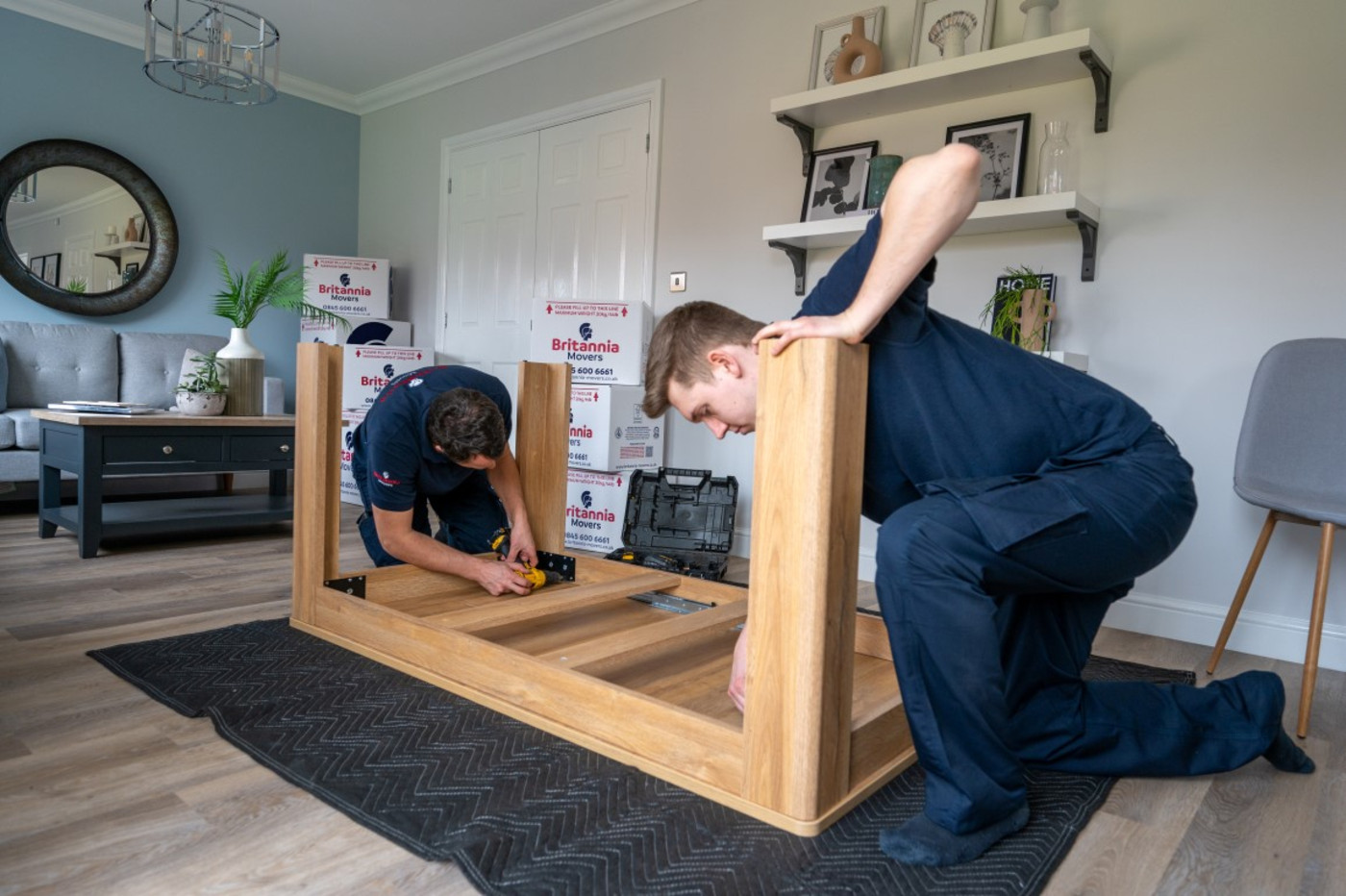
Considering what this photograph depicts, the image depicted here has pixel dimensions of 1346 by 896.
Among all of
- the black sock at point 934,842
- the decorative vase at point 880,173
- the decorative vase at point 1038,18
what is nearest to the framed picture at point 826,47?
the decorative vase at point 880,173

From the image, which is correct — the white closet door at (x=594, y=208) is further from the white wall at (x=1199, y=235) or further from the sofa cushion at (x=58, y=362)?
the sofa cushion at (x=58, y=362)

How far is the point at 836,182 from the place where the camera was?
3.37 metres

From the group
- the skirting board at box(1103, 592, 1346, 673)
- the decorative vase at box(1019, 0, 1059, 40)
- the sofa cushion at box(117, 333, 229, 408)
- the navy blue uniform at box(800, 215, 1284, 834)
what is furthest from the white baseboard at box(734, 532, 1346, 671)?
the sofa cushion at box(117, 333, 229, 408)

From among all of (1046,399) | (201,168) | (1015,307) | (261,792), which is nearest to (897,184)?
(1046,399)

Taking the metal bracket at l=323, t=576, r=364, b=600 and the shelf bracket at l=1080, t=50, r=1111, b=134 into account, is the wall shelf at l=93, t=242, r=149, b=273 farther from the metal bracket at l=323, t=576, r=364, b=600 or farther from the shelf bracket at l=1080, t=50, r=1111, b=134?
the shelf bracket at l=1080, t=50, r=1111, b=134

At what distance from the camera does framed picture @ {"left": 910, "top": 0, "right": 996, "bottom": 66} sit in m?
2.97

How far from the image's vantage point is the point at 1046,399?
4.18 feet

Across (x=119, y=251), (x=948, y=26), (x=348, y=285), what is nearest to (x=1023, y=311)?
(x=948, y=26)

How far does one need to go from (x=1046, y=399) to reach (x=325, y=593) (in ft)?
5.57

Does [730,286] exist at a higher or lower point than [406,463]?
higher

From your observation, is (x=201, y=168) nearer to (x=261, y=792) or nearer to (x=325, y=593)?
(x=325, y=593)

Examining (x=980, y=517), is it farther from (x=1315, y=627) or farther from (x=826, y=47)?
(x=826, y=47)

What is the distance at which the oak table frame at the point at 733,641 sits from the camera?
119cm

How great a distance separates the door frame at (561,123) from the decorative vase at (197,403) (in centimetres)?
189
